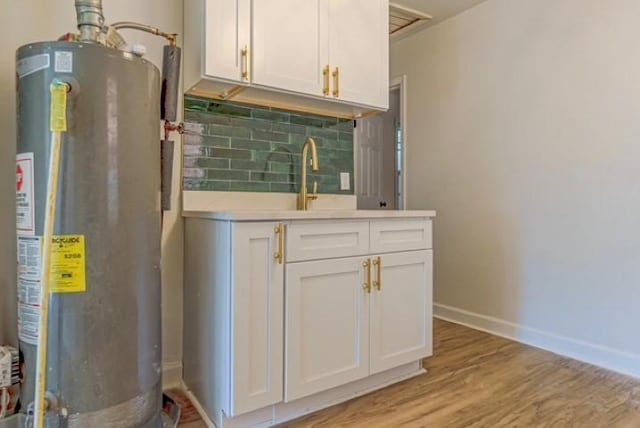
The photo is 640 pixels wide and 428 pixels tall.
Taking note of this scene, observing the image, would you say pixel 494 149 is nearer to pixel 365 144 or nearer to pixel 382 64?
pixel 382 64

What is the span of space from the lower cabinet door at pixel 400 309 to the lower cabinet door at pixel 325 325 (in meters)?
0.08

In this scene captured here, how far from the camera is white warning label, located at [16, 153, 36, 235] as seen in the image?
4.29ft

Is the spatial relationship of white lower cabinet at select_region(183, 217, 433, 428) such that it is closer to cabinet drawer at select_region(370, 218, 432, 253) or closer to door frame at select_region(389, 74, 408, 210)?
cabinet drawer at select_region(370, 218, 432, 253)

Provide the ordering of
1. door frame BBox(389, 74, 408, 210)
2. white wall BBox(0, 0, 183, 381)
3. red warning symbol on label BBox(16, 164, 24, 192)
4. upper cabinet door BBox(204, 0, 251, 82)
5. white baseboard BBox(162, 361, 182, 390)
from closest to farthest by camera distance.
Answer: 1. red warning symbol on label BBox(16, 164, 24, 192)
2. white wall BBox(0, 0, 183, 381)
3. upper cabinet door BBox(204, 0, 251, 82)
4. white baseboard BBox(162, 361, 182, 390)
5. door frame BBox(389, 74, 408, 210)

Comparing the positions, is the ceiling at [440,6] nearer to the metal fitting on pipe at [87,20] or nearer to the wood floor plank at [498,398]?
the metal fitting on pipe at [87,20]

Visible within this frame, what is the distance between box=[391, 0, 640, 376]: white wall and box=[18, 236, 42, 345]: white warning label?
2688 millimetres

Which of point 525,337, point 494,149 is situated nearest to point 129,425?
point 525,337

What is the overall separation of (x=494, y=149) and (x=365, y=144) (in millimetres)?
1458

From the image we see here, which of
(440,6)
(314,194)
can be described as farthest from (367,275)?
(440,6)

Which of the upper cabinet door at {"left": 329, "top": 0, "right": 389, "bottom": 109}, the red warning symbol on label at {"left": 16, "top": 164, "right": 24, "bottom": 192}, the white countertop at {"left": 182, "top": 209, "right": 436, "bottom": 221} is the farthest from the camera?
the upper cabinet door at {"left": 329, "top": 0, "right": 389, "bottom": 109}

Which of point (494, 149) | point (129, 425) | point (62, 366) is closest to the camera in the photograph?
point (62, 366)

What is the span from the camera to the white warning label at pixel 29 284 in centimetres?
131

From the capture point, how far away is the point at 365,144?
4094 mm

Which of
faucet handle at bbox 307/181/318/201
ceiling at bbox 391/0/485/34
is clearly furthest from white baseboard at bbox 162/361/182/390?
ceiling at bbox 391/0/485/34
